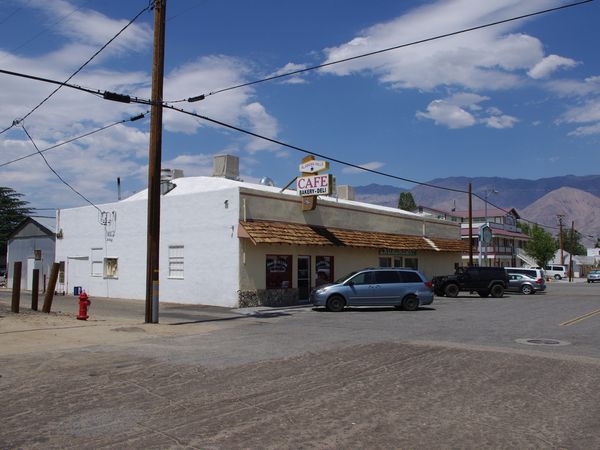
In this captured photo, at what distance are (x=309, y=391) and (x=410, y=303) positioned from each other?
47.3ft

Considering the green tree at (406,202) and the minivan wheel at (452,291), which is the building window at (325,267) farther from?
the green tree at (406,202)

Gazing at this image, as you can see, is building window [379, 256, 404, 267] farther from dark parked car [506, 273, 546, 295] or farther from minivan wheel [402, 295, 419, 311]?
minivan wheel [402, 295, 419, 311]

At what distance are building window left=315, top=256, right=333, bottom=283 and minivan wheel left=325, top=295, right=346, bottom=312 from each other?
5.82 metres

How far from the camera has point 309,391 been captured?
7.73 meters

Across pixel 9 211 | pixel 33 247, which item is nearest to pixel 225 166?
pixel 33 247

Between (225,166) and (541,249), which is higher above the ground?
(225,166)

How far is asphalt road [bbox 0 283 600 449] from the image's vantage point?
5770 millimetres

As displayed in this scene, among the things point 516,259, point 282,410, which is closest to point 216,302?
point 282,410

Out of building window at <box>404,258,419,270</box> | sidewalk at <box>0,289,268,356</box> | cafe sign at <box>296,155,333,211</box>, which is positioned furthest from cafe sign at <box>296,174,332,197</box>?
building window at <box>404,258,419,270</box>

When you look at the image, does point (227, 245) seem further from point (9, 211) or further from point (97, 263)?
point (9, 211)

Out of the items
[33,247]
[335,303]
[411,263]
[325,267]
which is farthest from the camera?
[33,247]

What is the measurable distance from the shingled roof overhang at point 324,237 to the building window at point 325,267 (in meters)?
1.11

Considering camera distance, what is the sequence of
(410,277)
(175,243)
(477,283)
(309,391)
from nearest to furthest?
(309,391), (410,277), (175,243), (477,283)

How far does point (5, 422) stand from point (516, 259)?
8577cm
